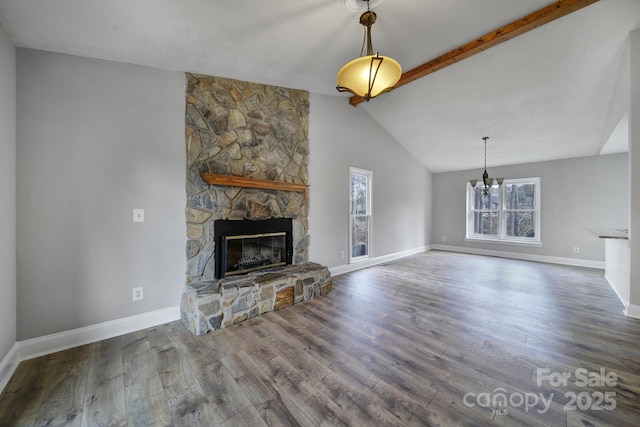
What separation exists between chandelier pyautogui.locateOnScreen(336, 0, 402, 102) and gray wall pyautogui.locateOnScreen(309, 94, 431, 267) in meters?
2.00

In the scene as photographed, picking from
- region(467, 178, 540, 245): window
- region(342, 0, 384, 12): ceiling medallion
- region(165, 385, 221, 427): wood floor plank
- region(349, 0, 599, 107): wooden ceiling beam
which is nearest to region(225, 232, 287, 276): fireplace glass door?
region(165, 385, 221, 427): wood floor plank

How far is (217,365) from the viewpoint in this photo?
1.86 metres

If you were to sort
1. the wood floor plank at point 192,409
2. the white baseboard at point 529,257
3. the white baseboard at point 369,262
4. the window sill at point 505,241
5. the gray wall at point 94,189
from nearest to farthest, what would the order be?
the wood floor plank at point 192,409 < the gray wall at point 94,189 < the white baseboard at point 369,262 < the white baseboard at point 529,257 < the window sill at point 505,241

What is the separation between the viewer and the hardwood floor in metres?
1.41

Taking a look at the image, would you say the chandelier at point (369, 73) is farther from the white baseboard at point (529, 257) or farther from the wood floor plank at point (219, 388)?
the white baseboard at point (529, 257)

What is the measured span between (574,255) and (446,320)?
4.90 meters

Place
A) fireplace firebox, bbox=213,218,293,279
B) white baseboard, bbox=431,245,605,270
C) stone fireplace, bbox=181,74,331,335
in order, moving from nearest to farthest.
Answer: stone fireplace, bbox=181,74,331,335, fireplace firebox, bbox=213,218,293,279, white baseboard, bbox=431,245,605,270

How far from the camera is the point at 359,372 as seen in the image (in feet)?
5.81

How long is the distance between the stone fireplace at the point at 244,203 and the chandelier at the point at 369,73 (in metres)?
1.66

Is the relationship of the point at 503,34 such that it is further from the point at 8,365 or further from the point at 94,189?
the point at 8,365

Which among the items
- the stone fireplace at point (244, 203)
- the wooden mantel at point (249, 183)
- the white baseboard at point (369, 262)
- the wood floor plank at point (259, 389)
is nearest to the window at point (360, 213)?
the white baseboard at point (369, 262)

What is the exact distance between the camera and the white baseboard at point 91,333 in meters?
1.96

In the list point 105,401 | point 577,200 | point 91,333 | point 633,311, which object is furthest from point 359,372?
point 577,200

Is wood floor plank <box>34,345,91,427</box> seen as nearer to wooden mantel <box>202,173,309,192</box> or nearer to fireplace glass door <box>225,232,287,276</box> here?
fireplace glass door <box>225,232,287,276</box>
